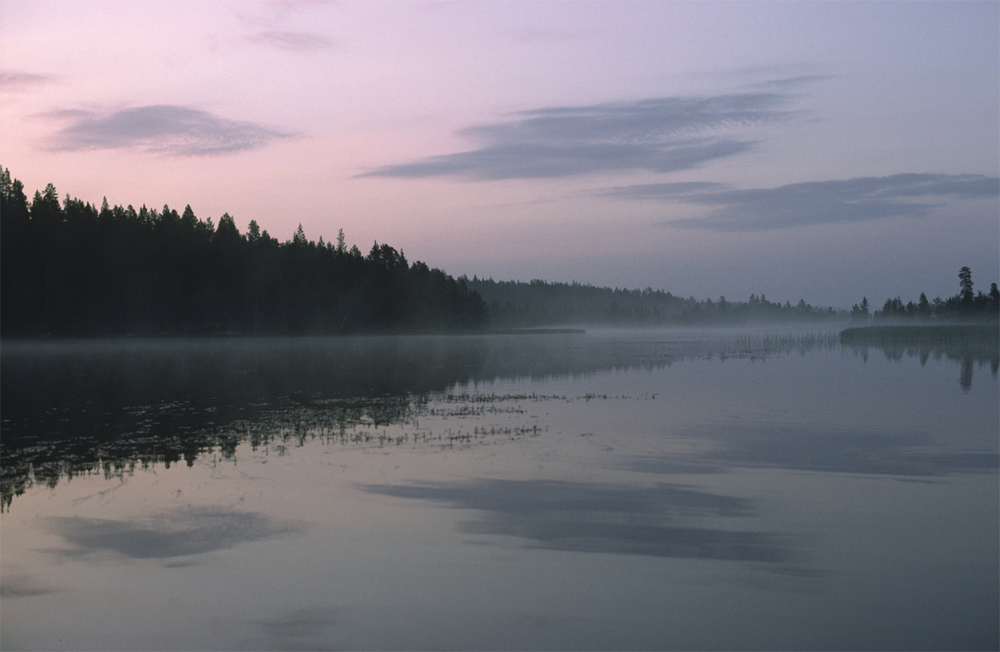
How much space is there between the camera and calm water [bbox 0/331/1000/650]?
9.03 meters

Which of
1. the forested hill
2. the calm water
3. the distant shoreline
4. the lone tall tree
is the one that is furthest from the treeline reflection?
the lone tall tree

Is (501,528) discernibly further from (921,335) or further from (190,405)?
(921,335)

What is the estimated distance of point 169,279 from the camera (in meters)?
114

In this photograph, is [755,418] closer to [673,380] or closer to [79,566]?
[673,380]

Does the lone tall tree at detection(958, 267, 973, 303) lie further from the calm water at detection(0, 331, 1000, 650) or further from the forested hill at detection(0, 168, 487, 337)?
the calm water at detection(0, 331, 1000, 650)

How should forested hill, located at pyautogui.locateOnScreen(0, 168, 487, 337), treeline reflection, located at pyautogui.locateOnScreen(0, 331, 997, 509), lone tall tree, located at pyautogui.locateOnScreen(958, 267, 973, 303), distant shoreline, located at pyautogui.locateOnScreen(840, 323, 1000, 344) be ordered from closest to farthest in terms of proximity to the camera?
treeline reflection, located at pyautogui.locateOnScreen(0, 331, 997, 509)
distant shoreline, located at pyautogui.locateOnScreen(840, 323, 1000, 344)
forested hill, located at pyautogui.locateOnScreen(0, 168, 487, 337)
lone tall tree, located at pyautogui.locateOnScreen(958, 267, 973, 303)

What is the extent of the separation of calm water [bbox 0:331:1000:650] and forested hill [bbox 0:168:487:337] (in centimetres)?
8489

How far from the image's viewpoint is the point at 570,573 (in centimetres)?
1051

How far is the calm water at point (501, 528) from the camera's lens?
903 cm

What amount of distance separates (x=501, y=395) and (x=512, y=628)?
24279 millimetres

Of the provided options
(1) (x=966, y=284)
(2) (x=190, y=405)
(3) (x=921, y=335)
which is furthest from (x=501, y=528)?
(1) (x=966, y=284)

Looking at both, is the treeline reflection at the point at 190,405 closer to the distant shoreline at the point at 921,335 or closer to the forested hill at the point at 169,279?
the distant shoreline at the point at 921,335

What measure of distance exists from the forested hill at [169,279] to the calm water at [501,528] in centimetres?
8489

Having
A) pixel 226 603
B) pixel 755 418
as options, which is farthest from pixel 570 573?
pixel 755 418
